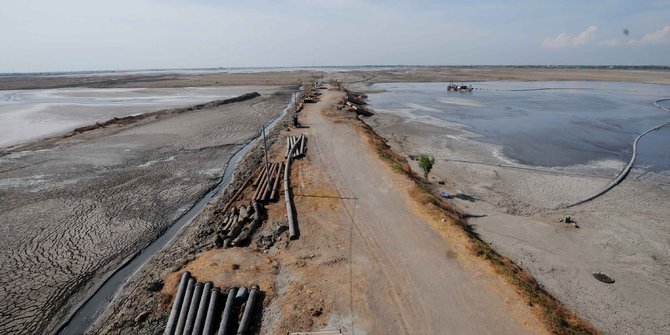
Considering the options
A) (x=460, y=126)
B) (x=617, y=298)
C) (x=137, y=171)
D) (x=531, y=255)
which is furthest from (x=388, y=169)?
(x=460, y=126)

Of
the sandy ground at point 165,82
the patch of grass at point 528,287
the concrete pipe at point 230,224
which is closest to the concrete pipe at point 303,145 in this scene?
the concrete pipe at point 230,224

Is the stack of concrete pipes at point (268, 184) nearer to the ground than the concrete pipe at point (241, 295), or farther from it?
farther from it

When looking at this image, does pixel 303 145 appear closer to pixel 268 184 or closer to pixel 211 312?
pixel 268 184

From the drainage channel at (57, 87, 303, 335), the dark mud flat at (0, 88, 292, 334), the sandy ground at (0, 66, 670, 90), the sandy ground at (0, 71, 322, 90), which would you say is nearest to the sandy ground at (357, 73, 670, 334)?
the drainage channel at (57, 87, 303, 335)

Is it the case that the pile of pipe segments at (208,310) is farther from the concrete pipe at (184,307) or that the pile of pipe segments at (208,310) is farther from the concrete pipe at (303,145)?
the concrete pipe at (303,145)

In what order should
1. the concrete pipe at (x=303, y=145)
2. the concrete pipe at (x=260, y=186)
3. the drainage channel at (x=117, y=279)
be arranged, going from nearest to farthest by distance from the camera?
the drainage channel at (x=117, y=279) < the concrete pipe at (x=260, y=186) < the concrete pipe at (x=303, y=145)

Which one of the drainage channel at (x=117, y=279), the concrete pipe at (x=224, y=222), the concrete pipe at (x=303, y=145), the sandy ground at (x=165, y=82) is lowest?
the drainage channel at (x=117, y=279)

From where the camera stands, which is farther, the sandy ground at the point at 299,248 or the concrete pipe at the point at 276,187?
the concrete pipe at the point at 276,187

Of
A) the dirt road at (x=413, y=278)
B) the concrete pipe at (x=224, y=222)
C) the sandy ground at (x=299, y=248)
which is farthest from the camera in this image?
the concrete pipe at (x=224, y=222)
